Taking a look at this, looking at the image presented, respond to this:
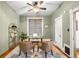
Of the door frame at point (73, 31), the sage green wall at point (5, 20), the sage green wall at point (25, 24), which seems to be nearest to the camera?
the door frame at point (73, 31)

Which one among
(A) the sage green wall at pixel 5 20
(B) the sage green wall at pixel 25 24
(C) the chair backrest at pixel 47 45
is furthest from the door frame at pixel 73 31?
(B) the sage green wall at pixel 25 24

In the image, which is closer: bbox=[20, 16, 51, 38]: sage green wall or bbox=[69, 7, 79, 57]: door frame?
bbox=[69, 7, 79, 57]: door frame

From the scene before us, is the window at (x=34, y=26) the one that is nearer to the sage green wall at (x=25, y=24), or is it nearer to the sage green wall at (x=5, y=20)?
the sage green wall at (x=25, y=24)

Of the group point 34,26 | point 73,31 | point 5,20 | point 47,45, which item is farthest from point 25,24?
point 73,31

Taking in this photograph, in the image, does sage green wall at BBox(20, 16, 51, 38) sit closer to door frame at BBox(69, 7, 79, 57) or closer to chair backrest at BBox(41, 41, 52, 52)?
chair backrest at BBox(41, 41, 52, 52)

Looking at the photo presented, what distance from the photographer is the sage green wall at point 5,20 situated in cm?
516

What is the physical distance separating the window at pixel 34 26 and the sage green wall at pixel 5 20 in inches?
31.0

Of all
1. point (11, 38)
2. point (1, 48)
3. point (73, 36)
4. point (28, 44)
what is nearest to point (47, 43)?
point (28, 44)

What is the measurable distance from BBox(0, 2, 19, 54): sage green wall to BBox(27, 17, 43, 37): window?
31.0 inches

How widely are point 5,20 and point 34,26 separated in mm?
1901

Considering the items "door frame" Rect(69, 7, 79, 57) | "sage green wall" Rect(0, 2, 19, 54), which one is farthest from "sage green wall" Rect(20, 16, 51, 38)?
"door frame" Rect(69, 7, 79, 57)

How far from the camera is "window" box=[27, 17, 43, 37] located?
7.12m

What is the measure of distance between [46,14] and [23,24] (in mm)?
1679

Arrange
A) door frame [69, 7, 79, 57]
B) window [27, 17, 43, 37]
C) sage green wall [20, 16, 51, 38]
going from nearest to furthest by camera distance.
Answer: door frame [69, 7, 79, 57] → window [27, 17, 43, 37] → sage green wall [20, 16, 51, 38]
